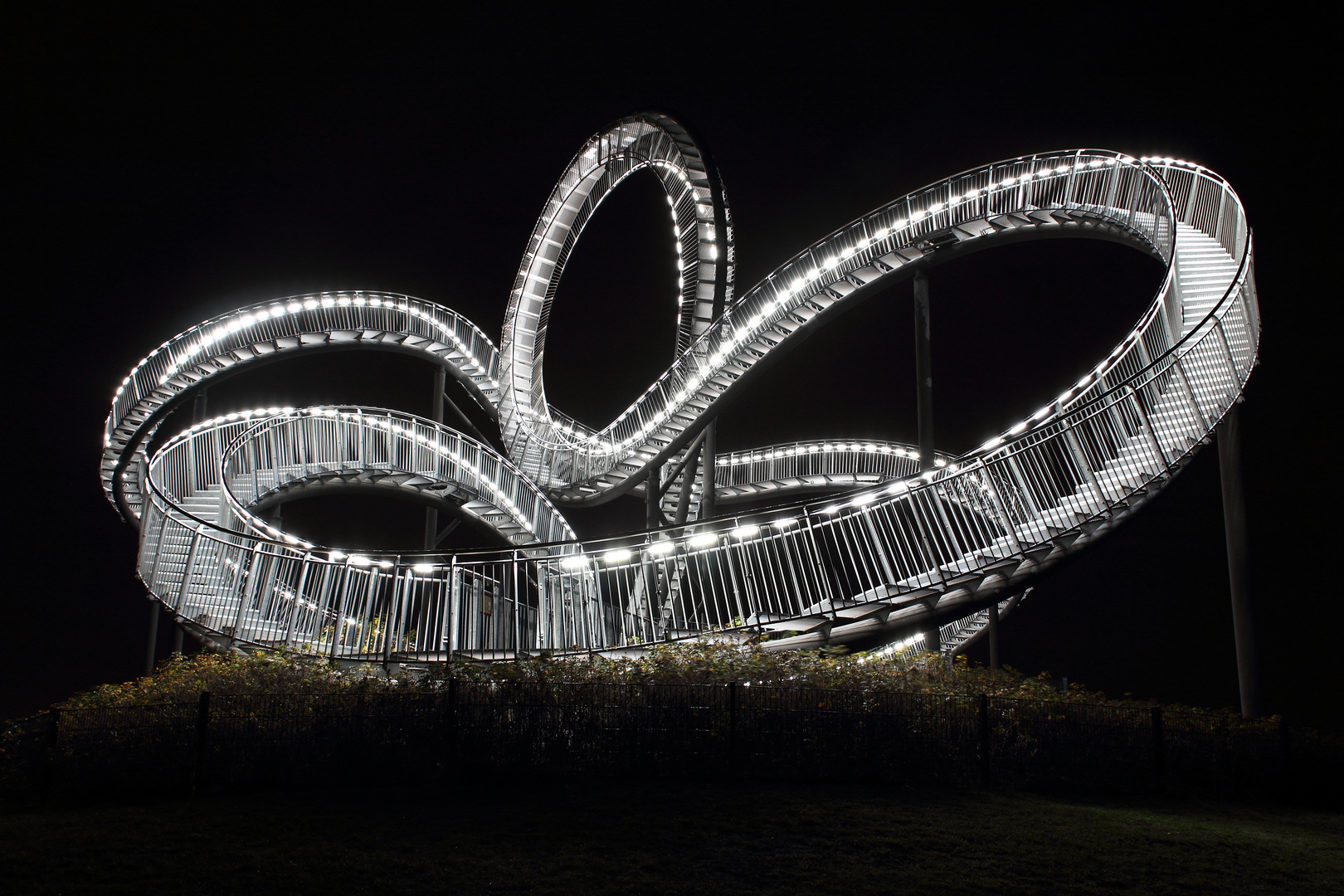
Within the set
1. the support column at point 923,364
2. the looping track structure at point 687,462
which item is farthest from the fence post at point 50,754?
the support column at point 923,364

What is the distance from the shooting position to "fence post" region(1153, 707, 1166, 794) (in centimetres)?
1055

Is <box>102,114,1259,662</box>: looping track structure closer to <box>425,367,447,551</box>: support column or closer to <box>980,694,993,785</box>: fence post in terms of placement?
<box>425,367,447,551</box>: support column

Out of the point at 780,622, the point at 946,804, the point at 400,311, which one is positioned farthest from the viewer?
the point at 400,311

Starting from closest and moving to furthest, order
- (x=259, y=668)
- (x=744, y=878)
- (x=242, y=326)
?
1. (x=744, y=878)
2. (x=259, y=668)
3. (x=242, y=326)

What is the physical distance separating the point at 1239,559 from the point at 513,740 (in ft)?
33.6

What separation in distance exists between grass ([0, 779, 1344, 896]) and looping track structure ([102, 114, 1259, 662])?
3321 millimetres

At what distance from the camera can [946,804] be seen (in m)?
8.73

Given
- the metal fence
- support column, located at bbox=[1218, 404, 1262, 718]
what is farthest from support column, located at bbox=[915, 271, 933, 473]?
the metal fence

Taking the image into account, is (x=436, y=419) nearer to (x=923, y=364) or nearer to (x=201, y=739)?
(x=923, y=364)

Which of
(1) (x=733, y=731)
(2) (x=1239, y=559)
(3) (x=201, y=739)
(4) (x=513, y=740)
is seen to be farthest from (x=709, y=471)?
(3) (x=201, y=739)

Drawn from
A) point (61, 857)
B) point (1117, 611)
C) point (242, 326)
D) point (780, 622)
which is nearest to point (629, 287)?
point (242, 326)

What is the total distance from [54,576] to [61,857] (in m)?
23.1

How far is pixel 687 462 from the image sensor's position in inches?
934

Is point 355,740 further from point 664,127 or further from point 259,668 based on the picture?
point 664,127
